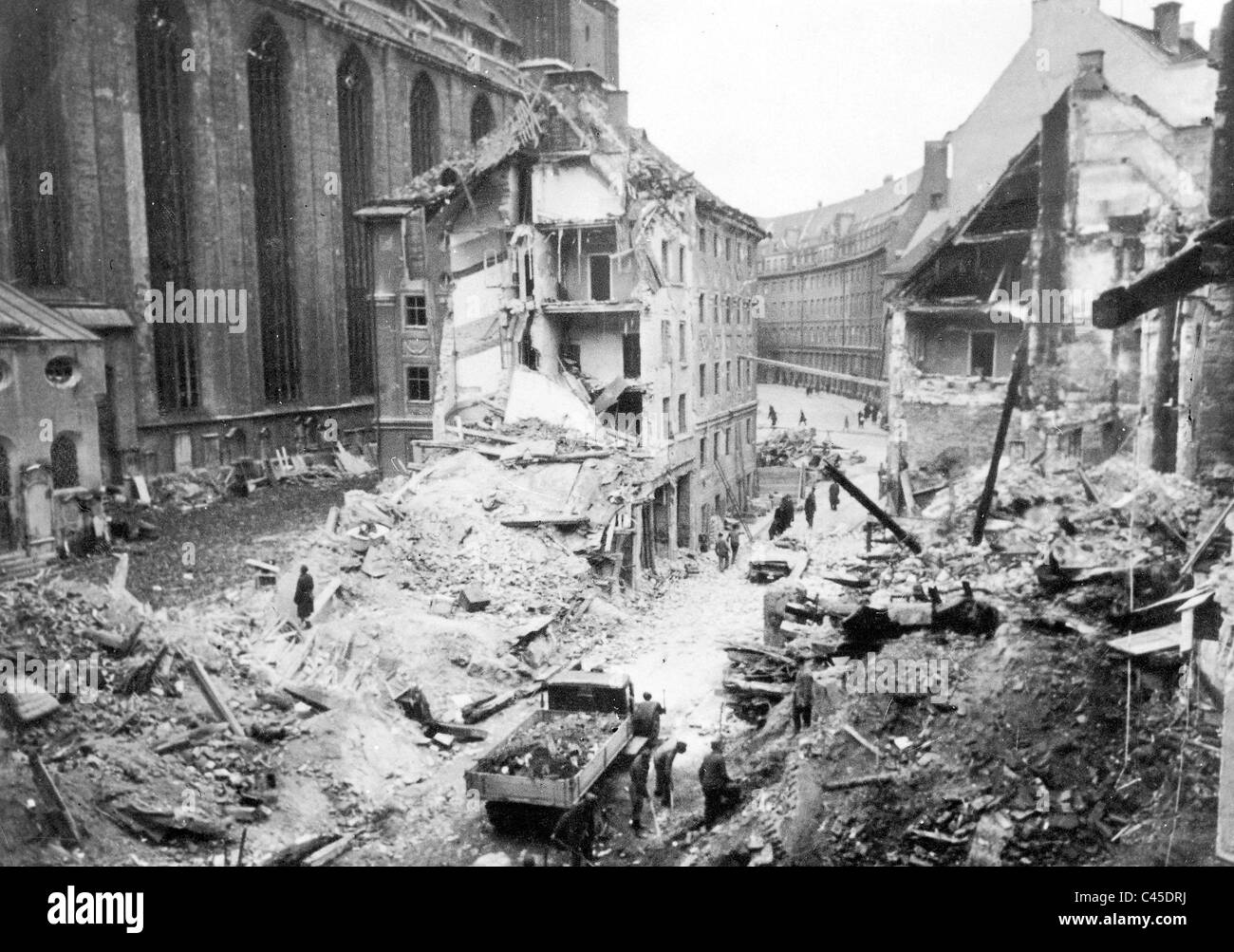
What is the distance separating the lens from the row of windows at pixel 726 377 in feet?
95.5

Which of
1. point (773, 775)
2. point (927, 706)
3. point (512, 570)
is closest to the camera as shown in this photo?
point (927, 706)

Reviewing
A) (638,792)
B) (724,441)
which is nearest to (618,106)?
(724,441)

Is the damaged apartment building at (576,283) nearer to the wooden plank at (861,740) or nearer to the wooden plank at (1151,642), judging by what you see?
the wooden plank at (861,740)

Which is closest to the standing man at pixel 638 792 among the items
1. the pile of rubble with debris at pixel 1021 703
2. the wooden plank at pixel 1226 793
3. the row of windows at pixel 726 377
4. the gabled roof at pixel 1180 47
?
the pile of rubble with debris at pixel 1021 703

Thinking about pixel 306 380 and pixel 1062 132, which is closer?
pixel 1062 132

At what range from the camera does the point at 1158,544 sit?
1105cm

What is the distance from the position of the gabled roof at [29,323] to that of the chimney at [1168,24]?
19.1 metres

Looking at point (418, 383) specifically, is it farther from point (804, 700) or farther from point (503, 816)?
point (804, 700)

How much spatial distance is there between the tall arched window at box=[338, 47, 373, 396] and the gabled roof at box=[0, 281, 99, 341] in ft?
54.3

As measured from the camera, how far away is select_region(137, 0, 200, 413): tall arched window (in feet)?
88.9

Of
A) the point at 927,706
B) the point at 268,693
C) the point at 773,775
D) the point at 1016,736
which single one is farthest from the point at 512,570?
the point at 1016,736

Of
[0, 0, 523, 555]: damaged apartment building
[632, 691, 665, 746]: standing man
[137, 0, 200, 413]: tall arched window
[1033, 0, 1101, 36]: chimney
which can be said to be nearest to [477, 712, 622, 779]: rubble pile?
[632, 691, 665, 746]: standing man
